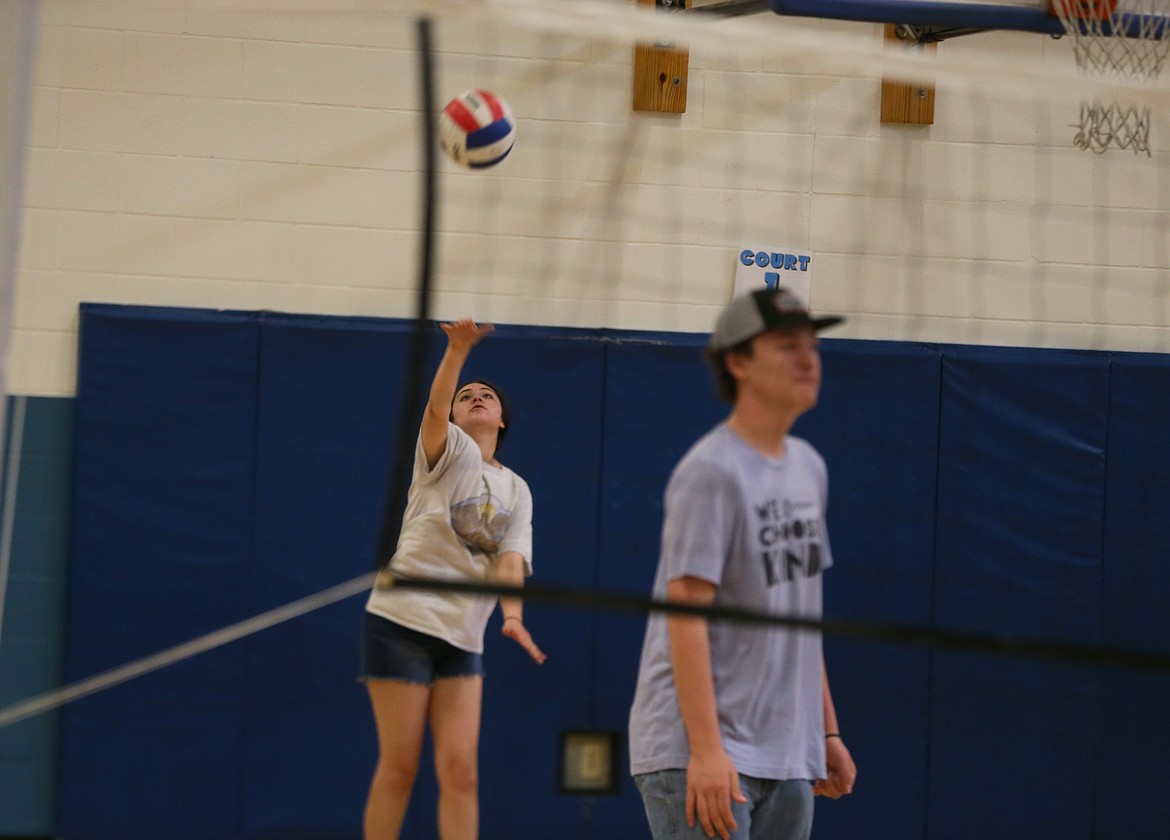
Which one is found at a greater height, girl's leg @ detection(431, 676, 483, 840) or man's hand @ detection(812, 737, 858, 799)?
man's hand @ detection(812, 737, 858, 799)

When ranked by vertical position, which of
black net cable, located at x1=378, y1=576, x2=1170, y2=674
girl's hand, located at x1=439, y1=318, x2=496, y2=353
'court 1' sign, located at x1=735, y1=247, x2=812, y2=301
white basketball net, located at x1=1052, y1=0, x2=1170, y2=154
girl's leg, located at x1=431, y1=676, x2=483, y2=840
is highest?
white basketball net, located at x1=1052, y1=0, x2=1170, y2=154

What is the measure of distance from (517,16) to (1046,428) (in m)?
3.60

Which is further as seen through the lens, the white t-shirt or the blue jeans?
the white t-shirt

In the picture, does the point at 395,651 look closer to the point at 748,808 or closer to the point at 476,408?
the point at 476,408

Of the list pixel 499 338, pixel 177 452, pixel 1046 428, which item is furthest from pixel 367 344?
pixel 1046 428

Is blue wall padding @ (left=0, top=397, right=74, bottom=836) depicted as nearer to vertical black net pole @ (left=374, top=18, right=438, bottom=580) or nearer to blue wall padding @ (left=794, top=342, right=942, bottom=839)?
blue wall padding @ (left=794, top=342, right=942, bottom=839)

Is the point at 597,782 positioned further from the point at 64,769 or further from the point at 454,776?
the point at 64,769

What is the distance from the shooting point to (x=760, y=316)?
2623mm

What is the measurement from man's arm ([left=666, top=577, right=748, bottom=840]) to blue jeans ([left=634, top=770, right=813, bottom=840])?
80mm

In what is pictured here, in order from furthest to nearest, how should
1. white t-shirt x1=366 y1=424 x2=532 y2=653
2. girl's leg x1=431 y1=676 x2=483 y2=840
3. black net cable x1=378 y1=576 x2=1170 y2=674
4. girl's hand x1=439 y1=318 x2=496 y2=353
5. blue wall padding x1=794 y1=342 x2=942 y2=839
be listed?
blue wall padding x1=794 y1=342 x2=942 y2=839, girl's leg x1=431 y1=676 x2=483 y2=840, white t-shirt x1=366 y1=424 x2=532 y2=653, girl's hand x1=439 y1=318 x2=496 y2=353, black net cable x1=378 y1=576 x2=1170 y2=674

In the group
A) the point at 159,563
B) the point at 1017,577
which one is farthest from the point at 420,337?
the point at 1017,577

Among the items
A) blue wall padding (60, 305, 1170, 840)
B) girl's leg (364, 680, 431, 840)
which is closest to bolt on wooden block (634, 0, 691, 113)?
blue wall padding (60, 305, 1170, 840)

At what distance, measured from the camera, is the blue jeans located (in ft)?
8.66

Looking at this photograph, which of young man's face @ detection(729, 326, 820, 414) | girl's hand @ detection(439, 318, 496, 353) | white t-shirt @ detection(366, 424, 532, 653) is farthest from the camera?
white t-shirt @ detection(366, 424, 532, 653)
